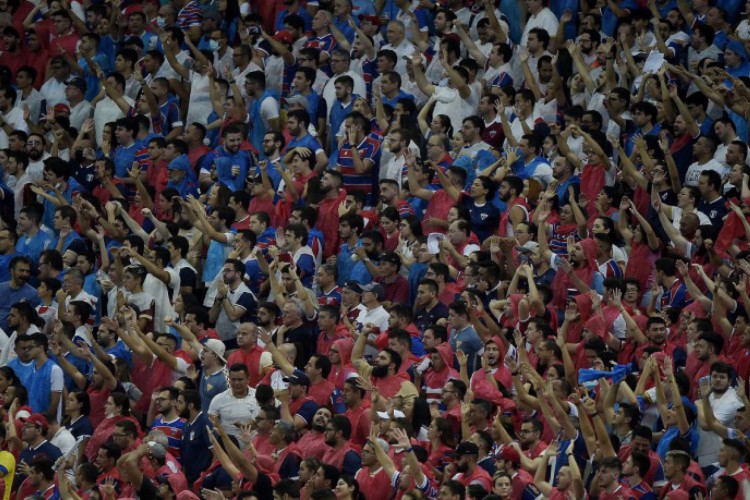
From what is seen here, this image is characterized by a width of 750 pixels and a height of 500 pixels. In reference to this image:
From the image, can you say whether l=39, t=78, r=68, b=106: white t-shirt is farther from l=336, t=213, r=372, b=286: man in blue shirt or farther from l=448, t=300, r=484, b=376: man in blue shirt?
l=448, t=300, r=484, b=376: man in blue shirt

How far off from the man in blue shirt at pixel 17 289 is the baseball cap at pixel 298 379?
3.58m

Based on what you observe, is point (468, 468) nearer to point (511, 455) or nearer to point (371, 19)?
point (511, 455)

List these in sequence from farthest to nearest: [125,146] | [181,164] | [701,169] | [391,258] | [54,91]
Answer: [54,91] < [125,146] < [181,164] < [701,169] < [391,258]

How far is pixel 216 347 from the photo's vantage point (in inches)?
621

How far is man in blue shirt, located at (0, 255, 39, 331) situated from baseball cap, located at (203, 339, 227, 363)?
2.64m

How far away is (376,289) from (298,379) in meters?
1.48

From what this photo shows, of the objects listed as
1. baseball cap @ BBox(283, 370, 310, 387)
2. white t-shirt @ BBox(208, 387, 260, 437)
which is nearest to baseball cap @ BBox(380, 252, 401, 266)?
baseball cap @ BBox(283, 370, 310, 387)

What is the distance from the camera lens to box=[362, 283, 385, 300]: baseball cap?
640 inches

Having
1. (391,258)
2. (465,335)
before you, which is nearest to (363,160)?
(391,258)

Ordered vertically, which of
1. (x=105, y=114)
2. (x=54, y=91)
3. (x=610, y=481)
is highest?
(x=610, y=481)

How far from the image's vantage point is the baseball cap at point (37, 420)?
50.0 ft

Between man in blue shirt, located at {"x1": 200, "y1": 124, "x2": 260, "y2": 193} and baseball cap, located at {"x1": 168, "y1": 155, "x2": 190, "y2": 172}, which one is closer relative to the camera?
man in blue shirt, located at {"x1": 200, "y1": 124, "x2": 260, "y2": 193}

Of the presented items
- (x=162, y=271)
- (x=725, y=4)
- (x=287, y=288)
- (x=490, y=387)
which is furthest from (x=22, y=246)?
(x=725, y=4)

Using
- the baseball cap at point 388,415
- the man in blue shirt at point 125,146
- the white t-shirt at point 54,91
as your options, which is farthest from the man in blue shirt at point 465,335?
the white t-shirt at point 54,91
